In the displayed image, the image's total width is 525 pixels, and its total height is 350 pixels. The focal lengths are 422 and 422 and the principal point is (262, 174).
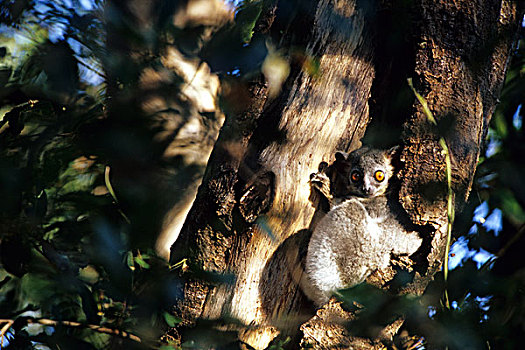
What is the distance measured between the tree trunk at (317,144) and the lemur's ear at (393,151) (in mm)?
78

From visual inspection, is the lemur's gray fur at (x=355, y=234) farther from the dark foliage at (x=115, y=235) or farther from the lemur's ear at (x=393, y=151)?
the dark foliage at (x=115, y=235)

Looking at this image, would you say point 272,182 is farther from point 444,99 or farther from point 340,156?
point 444,99

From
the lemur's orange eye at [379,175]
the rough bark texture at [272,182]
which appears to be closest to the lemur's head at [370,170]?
the lemur's orange eye at [379,175]

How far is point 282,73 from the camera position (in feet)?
4.19

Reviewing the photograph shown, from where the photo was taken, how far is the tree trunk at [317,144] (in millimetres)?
1157

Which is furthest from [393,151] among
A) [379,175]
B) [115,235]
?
[115,235]

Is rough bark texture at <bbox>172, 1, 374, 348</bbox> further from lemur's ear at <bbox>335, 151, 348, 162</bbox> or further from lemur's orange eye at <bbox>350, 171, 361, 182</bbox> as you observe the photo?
lemur's orange eye at <bbox>350, 171, 361, 182</bbox>

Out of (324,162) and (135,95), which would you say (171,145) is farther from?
(324,162)

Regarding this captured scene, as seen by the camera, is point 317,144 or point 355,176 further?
point 355,176

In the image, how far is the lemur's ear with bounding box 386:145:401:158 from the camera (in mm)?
1252

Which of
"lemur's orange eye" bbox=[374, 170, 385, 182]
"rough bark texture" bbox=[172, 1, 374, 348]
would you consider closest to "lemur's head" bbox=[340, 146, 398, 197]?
"lemur's orange eye" bbox=[374, 170, 385, 182]

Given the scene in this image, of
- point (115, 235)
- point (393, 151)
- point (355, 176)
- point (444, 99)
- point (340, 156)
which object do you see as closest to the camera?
point (115, 235)

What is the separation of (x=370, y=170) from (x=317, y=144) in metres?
0.24

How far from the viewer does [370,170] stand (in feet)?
4.73
